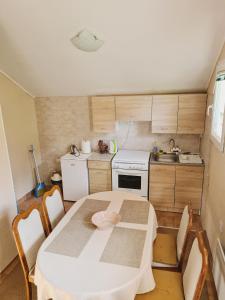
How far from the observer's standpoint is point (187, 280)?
1.50m

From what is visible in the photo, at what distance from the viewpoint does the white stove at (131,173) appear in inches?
132

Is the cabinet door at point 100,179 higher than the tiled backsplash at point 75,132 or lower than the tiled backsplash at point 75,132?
lower

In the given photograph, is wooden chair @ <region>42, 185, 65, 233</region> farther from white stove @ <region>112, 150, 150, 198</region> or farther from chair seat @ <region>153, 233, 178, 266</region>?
white stove @ <region>112, 150, 150, 198</region>

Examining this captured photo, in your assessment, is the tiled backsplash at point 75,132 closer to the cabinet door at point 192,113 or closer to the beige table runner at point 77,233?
the cabinet door at point 192,113

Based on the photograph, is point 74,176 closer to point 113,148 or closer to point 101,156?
point 101,156

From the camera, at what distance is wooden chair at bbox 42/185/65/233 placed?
6.98 feet

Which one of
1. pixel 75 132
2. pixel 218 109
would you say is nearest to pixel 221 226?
pixel 218 109

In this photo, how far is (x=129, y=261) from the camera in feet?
5.01

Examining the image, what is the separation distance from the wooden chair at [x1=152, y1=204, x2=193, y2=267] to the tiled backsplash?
6.37ft

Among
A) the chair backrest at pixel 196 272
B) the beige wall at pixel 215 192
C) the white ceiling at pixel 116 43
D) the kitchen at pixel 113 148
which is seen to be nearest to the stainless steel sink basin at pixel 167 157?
the kitchen at pixel 113 148

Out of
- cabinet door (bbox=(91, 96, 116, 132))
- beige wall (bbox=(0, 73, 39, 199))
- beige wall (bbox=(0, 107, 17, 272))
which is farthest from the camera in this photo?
cabinet door (bbox=(91, 96, 116, 132))

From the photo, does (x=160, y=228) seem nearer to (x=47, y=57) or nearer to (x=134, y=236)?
(x=134, y=236)

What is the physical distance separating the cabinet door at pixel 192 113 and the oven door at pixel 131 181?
96cm

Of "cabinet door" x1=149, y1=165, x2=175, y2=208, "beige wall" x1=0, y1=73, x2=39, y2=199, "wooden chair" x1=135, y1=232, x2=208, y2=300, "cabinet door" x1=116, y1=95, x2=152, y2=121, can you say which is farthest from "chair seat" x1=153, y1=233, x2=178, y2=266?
"beige wall" x1=0, y1=73, x2=39, y2=199
